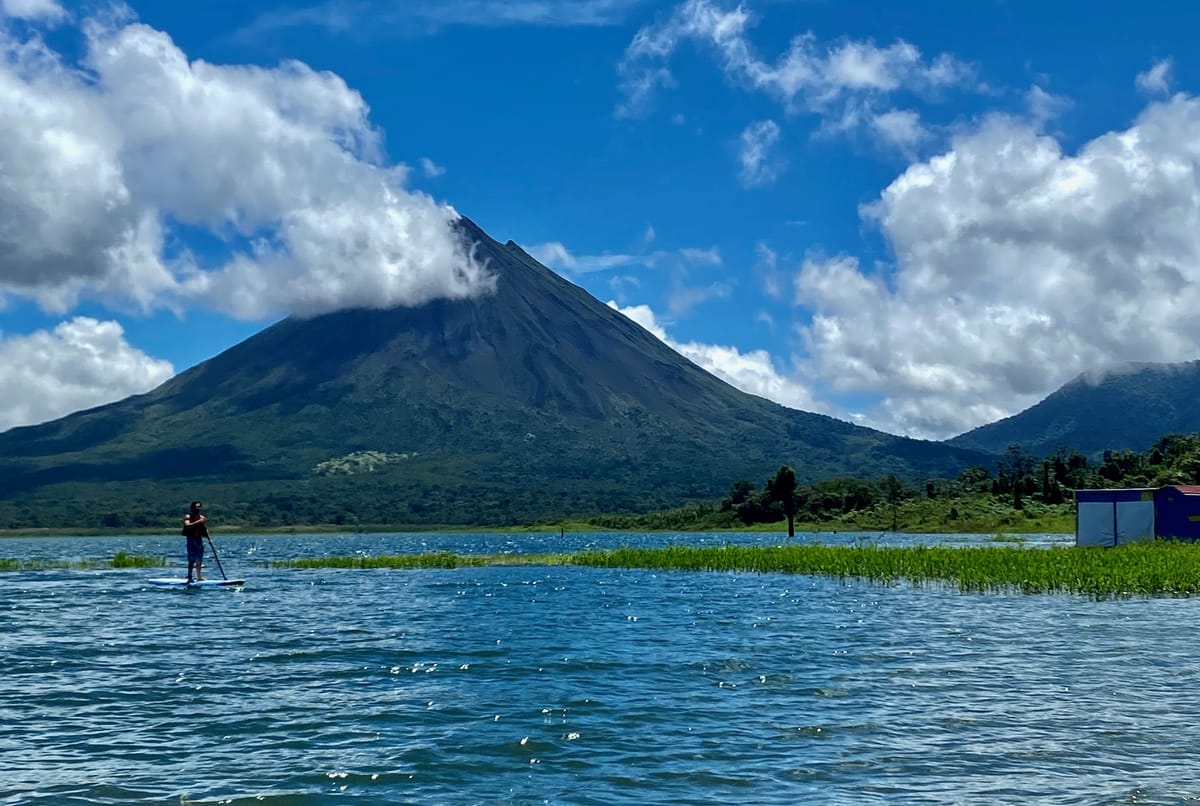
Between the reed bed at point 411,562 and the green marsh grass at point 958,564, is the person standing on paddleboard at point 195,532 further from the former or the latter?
the green marsh grass at point 958,564

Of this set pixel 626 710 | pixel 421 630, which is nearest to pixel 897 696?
pixel 626 710

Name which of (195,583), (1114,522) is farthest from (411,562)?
(1114,522)

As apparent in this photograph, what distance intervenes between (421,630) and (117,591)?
895 inches

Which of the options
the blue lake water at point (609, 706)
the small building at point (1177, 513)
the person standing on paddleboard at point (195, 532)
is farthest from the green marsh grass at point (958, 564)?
the person standing on paddleboard at point (195, 532)

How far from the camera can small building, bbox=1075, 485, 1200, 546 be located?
60.2 m

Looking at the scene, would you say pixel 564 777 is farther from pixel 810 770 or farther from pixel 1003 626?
pixel 1003 626

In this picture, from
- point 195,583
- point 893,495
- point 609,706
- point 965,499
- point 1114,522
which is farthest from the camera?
point 893,495

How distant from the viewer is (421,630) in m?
33.6

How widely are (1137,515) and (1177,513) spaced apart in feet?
7.00

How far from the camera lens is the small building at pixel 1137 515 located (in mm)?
60188

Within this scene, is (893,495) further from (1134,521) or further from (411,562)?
(411,562)

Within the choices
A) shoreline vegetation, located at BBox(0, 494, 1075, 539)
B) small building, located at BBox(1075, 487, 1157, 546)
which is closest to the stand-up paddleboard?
small building, located at BBox(1075, 487, 1157, 546)

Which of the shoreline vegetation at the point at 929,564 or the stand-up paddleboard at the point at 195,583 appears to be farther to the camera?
the stand-up paddleboard at the point at 195,583

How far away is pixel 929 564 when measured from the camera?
50.3 meters
